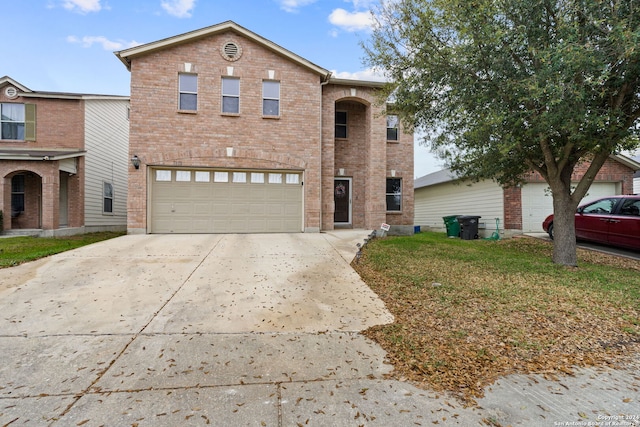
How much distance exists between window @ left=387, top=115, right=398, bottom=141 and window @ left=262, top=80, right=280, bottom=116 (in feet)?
16.2

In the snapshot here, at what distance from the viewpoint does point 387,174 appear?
43.5 ft

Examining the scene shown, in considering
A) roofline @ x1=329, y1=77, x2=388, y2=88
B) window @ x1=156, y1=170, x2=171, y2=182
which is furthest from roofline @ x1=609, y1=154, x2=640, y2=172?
window @ x1=156, y1=170, x2=171, y2=182

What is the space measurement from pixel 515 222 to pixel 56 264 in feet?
47.9

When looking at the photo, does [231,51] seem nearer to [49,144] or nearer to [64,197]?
[49,144]

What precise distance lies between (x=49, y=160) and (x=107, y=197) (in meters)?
3.81

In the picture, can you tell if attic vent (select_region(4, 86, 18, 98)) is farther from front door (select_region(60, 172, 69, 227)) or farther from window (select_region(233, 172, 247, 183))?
window (select_region(233, 172, 247, 183))

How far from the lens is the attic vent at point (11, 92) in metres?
13.0

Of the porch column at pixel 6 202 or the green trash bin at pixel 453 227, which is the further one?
the green trash bin at pixel 453 227

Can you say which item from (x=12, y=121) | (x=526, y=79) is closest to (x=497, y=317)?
(x=526, y=79)

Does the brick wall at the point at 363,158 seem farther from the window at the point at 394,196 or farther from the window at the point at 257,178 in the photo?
the window at the point at 257,178

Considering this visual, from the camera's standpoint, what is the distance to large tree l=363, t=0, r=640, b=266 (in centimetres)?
494

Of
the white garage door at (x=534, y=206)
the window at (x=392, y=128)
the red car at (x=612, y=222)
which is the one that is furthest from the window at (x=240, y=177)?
the white garage door at (x=534, y=206)

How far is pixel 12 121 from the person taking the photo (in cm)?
1320

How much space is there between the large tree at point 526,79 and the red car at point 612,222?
2.78m
